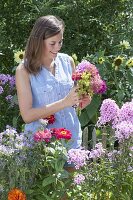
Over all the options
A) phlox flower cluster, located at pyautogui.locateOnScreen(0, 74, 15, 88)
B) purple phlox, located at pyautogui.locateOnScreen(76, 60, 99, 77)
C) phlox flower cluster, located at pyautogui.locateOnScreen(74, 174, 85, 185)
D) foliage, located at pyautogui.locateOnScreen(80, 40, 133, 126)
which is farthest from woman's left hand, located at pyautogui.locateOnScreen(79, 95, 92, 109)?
phlox flower cluster, located at pyautogui.locateOnScreen(0, 74, 15, 88)

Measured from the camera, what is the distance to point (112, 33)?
5.88m

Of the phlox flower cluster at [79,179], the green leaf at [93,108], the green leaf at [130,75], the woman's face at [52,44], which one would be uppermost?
the green leaf at [130,75]

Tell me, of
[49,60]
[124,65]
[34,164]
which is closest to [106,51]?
[124,65]

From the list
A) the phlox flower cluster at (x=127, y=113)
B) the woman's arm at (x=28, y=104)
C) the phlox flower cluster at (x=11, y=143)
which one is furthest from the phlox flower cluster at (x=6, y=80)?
the phlox flower cluster at (x=127, y=113)

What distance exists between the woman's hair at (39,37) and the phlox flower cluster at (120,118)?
1.87 feet

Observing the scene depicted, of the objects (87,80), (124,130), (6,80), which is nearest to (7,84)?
(6,80)

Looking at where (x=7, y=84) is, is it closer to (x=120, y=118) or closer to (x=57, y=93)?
(x=57, y=93)

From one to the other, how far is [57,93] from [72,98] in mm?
229

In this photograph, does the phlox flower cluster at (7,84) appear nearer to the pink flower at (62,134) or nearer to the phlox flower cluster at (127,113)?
the pink flower at (62,134)

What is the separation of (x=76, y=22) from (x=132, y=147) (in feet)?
10.8

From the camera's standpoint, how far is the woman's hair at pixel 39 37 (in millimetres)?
3229

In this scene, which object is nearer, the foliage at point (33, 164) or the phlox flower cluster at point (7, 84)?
the foliage at point (33, 164)

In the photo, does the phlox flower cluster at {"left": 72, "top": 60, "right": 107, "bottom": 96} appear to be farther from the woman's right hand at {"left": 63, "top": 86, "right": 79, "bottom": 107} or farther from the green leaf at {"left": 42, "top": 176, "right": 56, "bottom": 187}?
the green leaf at {"left": 42, "top": 176, "right": 56, "bottom": 187}

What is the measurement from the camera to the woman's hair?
3229 millimetres
